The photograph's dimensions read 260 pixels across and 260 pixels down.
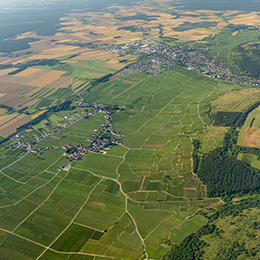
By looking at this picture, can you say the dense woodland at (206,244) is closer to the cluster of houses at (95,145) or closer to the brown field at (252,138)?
the brown field at (252,138)

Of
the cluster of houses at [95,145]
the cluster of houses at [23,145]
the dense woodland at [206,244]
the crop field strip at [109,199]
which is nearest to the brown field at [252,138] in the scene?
the crop field strip at [109,199]

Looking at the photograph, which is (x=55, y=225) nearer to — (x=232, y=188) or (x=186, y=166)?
(x=186, y=166)

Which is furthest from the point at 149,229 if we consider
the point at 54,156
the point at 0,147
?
the point at 0,147

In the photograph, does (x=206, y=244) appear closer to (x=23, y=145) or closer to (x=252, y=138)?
(x=252, y=138)

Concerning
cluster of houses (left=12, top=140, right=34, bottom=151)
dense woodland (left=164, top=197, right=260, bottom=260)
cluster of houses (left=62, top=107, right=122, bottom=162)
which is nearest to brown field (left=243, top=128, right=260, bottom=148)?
dense woodland (left=164, top=197, right=260, bottom=260)

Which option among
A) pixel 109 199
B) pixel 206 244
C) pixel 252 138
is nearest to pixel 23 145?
pixel 109 199

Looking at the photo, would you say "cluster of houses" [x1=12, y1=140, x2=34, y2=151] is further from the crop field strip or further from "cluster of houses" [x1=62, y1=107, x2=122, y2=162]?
"cluster of houses" [x1=62, y1=107, x2=122, y2=162]
